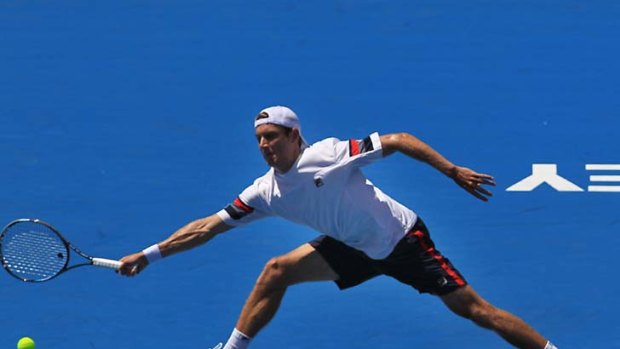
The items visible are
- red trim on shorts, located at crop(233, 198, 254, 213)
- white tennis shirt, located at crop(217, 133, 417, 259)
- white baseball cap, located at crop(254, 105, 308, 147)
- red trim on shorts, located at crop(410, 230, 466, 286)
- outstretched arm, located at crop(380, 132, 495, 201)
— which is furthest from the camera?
red trim on shorts, located at crop(233, 198, 254, 213)

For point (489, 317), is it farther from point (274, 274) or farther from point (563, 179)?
point (563, 179)

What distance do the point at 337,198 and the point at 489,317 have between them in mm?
1079

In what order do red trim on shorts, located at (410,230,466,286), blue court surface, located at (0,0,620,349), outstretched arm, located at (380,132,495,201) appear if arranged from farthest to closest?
blue court surface, located at (0,0,620,349), red trim on shorts, located at (410,230,466,286), outstretched arm, located at (380,132,495,201)

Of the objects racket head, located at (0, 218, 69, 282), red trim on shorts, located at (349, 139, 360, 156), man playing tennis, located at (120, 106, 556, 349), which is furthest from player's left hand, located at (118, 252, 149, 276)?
red trim on shorts, located at (349, 139, 360, 156)

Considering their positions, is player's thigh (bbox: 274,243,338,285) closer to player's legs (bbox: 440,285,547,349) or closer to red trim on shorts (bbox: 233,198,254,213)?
red trim on shorts (bbox: 233,198,254,213)

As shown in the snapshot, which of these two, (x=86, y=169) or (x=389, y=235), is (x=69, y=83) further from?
(x=389, y=235)

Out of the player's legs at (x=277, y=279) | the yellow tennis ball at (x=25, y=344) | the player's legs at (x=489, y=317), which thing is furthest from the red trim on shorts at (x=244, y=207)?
the yellow tennis ball at (x=25, y=344)

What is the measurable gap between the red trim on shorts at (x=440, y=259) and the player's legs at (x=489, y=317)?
5 cm

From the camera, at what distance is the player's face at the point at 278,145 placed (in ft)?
31.1

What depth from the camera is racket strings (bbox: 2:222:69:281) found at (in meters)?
10.1

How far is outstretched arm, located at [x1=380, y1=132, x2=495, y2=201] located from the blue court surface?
59.6 inches

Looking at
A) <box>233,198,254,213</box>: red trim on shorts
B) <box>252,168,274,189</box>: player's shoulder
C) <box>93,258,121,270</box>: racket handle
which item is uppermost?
<box>252,168,274,189</box>: player's shoulder

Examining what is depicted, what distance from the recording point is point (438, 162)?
9.30 metres

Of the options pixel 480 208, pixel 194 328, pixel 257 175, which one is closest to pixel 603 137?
pixel 480 208
